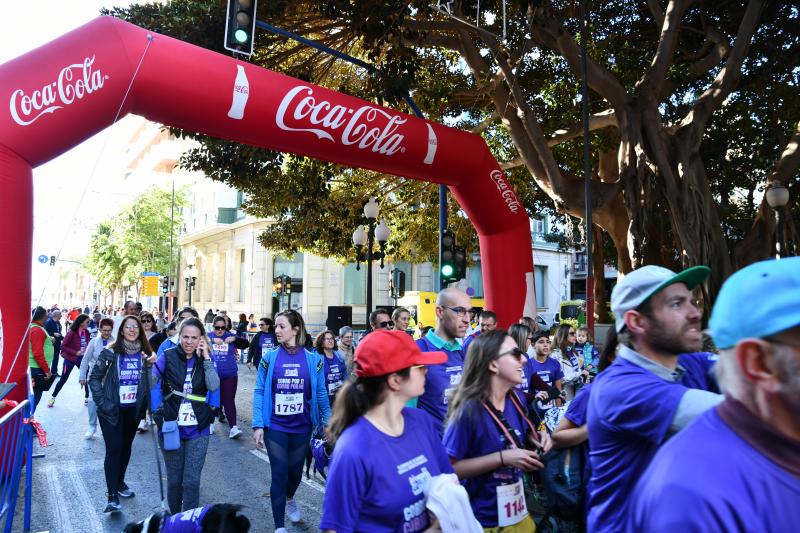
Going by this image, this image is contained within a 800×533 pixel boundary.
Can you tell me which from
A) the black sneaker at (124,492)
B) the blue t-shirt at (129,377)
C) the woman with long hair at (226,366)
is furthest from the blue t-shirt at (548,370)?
the woman with long hair at (226,366)

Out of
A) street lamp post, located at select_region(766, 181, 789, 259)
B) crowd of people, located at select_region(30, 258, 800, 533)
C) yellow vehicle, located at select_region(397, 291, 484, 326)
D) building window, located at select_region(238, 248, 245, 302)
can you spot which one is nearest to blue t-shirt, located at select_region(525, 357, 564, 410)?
crowd of people, located at select_region(30, 258, 800, 533)

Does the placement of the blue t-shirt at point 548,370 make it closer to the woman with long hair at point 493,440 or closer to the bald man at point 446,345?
the bald man at point 446,345

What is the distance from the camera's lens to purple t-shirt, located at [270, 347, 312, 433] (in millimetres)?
5488

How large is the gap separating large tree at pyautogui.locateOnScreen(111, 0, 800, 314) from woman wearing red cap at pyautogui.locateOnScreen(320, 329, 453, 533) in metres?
7.60

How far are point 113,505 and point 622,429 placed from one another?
5318 mm

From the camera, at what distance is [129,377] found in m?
6.53

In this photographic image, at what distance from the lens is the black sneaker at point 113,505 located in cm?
578

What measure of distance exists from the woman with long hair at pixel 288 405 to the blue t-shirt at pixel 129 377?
1662mm

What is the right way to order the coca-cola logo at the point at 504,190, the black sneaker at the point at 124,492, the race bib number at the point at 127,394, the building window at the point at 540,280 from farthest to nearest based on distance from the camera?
1. the building window at the point at 540,280
2. the coca-cola logo at the point at 504,190
3. the race bib number at the point at 127,394
4. the black sneaker at the point at 124,492

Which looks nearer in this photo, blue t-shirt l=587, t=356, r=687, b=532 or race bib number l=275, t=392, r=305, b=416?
blue t-shirt l=587, t=356, r=687, b=532

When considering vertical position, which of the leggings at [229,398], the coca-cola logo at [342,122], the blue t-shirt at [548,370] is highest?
the coca-cola logo at [342,122]

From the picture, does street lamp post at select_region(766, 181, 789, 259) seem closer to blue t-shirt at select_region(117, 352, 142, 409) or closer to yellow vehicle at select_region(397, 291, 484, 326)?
blue t-shirt at select_region(117, 352, 142, 409)

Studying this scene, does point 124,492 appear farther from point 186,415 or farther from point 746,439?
point 746,439

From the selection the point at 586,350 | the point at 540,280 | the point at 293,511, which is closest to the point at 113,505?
the point at 293,511
